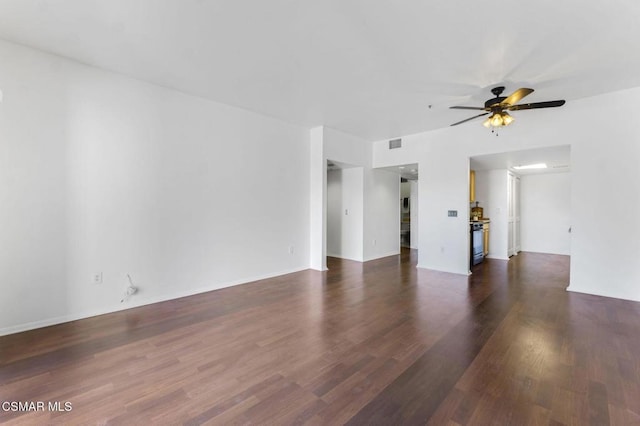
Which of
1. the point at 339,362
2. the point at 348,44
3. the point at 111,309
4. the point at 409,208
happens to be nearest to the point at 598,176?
the point at 348,44

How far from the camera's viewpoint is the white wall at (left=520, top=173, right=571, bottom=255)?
761 cm

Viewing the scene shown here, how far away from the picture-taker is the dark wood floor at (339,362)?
1.74m

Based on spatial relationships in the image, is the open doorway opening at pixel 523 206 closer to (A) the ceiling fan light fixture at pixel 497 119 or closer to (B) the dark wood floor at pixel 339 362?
(A) the ceiling fan light fixture at pixel 497 119

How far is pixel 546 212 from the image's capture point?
7945 mm

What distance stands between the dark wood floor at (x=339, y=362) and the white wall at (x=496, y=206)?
11.4ft

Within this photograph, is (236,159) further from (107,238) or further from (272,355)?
(272,355)

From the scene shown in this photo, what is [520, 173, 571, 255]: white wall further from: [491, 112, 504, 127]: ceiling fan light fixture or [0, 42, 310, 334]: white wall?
[0, 42, 310, 334]: white wall

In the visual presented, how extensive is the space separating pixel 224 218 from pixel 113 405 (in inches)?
114

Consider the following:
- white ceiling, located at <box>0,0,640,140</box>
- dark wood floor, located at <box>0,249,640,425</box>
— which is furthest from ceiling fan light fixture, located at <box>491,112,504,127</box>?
dark wood floor, located at <box>0,249,640,425</box>

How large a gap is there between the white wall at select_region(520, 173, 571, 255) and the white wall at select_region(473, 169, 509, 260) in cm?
184

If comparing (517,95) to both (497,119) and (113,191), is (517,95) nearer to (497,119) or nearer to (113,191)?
(497,119)

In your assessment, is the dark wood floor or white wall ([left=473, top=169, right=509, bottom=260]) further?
white wall ([left=473, top=169, right=509, bottom=260])

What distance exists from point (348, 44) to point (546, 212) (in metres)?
8.24

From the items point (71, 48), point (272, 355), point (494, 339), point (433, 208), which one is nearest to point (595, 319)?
point (494, 339)
